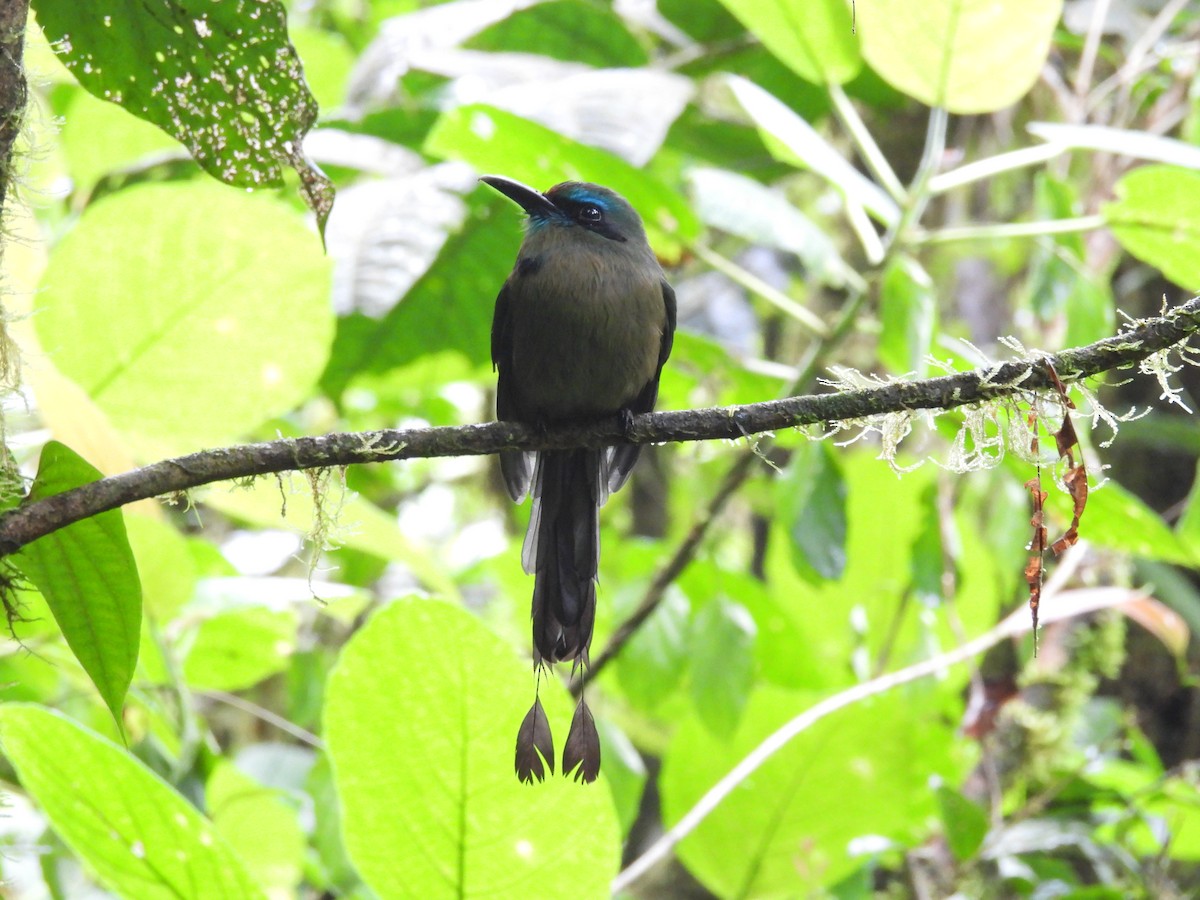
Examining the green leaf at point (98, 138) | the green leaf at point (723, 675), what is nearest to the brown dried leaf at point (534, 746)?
the green leaf at point (723, 675)

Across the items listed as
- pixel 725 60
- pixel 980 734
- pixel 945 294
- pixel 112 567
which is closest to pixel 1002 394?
pixel 112 567

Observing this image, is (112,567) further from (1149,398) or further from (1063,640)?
(1149,398)

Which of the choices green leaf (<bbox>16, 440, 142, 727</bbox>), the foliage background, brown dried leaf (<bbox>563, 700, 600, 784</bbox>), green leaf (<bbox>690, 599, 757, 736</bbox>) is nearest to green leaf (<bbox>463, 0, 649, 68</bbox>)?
the foliage background

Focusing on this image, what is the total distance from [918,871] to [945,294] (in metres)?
3.01

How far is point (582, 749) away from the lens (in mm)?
1656

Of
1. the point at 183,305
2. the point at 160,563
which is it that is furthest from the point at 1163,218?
the point at 160,563

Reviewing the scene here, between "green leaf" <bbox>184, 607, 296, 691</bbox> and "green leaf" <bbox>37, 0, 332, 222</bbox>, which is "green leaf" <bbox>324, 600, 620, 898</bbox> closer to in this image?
"green leaf" <bbox>37, 0, 332, 222</bbox>

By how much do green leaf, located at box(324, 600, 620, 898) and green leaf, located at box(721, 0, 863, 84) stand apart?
1560 millimetres

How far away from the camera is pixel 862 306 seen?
8.74 ft

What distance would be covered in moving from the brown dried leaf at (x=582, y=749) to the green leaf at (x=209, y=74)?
80 centimetres

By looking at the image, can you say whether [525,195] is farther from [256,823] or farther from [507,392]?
[256,823]

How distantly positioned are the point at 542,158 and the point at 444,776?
57.5 inches

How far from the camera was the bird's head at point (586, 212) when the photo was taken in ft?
9.33

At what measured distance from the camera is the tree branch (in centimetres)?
129
